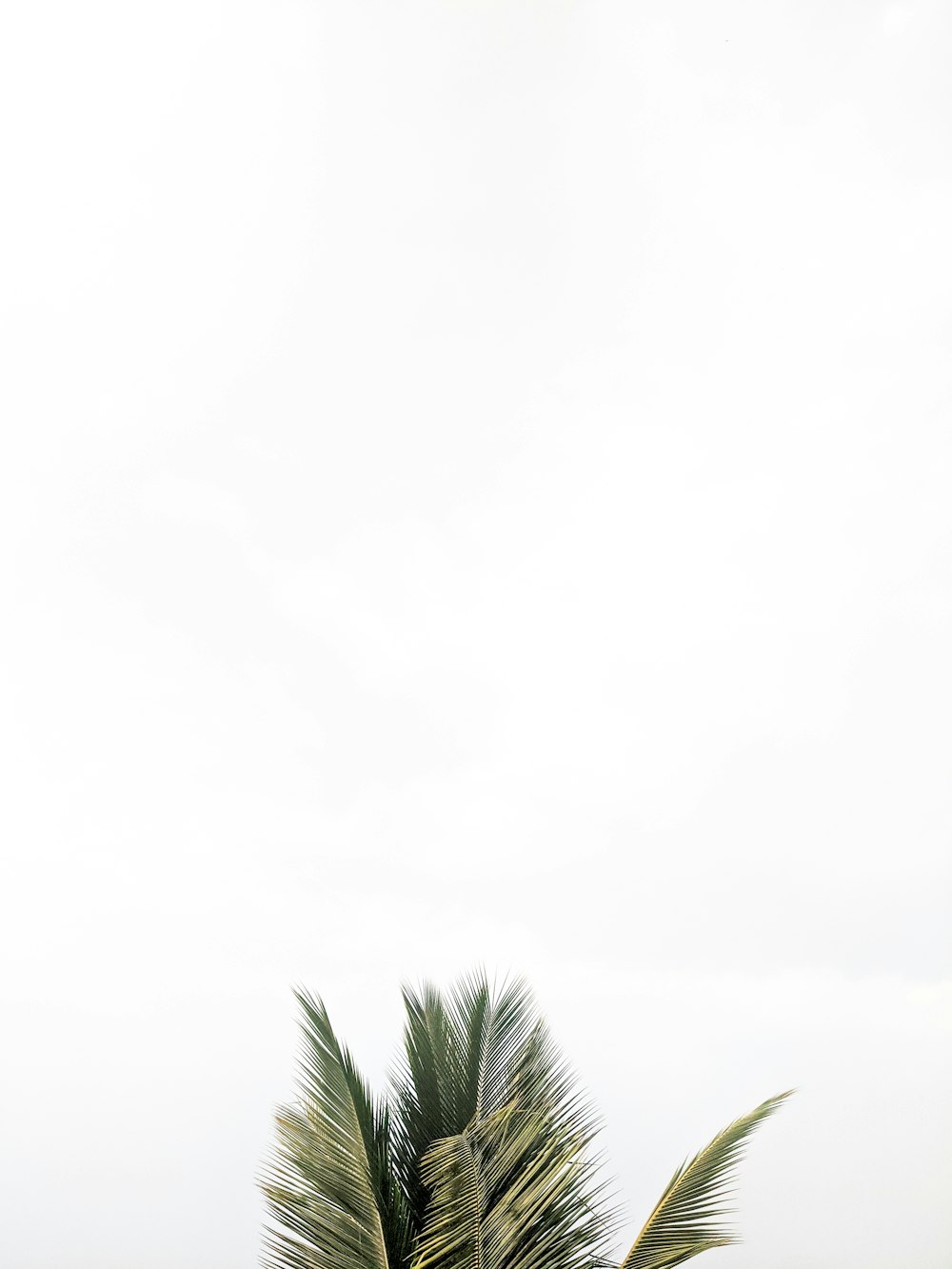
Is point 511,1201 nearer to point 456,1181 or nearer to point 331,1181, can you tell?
point 456,1181

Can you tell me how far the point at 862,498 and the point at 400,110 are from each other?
21.8 feet

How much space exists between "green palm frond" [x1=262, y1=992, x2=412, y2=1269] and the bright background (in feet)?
15.7

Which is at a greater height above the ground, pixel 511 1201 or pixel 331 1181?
pixel 331 1181

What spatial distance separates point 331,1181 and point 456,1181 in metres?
0.68

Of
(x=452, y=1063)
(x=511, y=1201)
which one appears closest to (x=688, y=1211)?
(x=511, y=1201)

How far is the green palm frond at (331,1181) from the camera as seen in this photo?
4.77m

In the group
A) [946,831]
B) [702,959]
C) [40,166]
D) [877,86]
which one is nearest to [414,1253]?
[702,959]

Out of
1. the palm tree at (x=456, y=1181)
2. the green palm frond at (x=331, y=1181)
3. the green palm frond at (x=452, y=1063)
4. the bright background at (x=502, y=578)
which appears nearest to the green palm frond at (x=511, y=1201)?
the palm tree at (x=456, y=1181)

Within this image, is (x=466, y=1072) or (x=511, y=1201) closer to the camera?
(x=511, y=1201)

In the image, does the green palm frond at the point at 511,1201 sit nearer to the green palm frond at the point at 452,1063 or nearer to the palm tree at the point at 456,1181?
the palm tree at the point at 456,1181

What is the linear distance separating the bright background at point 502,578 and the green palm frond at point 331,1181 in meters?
4.78

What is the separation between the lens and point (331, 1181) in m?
4.89

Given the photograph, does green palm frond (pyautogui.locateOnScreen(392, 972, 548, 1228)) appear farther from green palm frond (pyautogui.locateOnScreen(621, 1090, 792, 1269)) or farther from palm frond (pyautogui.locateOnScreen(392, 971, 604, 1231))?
green palm frond (pyautogui.locateOnScreen(621, 1090, 792, 1269))

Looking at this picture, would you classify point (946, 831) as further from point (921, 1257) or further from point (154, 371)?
point (154, 371)
